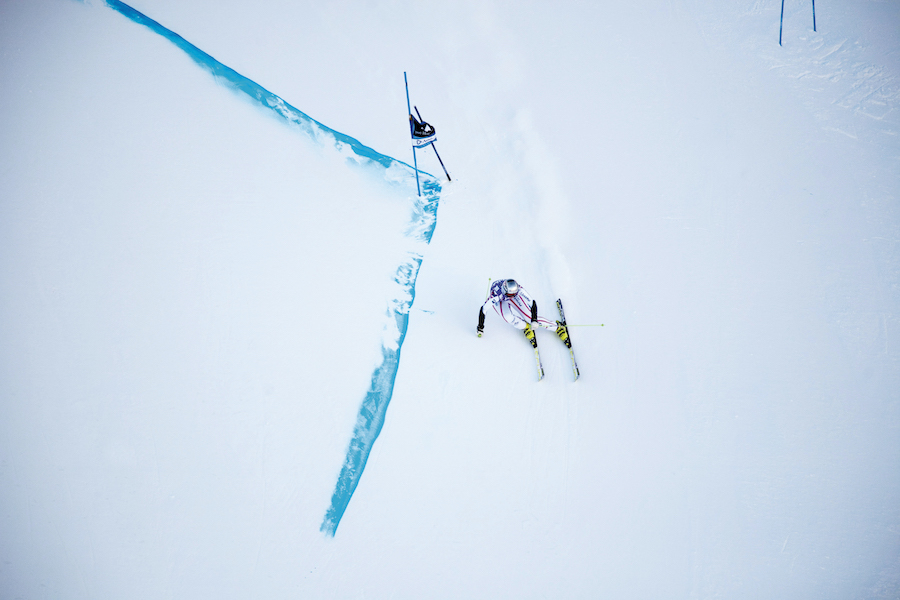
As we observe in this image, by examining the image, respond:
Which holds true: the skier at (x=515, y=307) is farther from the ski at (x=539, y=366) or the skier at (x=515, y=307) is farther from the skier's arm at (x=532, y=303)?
the ski at (x=539, y=366)

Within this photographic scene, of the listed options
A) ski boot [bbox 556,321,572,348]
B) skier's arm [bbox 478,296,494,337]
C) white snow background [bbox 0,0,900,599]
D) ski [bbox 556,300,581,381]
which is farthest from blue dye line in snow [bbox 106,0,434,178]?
ski boot [bbox 556,321,572,348]

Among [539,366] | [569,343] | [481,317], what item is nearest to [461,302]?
[481,317]

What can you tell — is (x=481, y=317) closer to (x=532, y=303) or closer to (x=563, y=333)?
(x=532, y=303)

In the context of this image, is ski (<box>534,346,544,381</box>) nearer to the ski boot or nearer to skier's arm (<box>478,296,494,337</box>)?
the ski boot

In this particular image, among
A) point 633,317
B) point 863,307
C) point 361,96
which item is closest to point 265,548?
point 633,317

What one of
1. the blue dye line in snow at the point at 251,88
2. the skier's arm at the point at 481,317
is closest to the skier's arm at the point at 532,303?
the skier's arm at the point at 481,317

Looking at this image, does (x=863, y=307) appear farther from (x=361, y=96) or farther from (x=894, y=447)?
(x=361, y=96)

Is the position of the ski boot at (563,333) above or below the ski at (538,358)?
above
